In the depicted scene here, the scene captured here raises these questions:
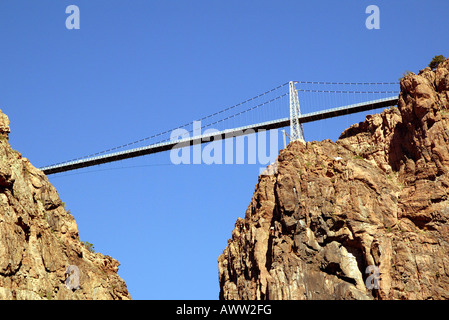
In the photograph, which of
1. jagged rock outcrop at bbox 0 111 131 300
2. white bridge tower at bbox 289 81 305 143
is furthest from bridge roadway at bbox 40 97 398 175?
jagged rock outcrop at bbox 0 111 131 300

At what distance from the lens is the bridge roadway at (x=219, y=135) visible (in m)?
108

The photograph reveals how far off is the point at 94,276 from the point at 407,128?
32.6 m

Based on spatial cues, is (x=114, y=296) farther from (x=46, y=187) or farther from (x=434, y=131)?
(x=434, y=131)

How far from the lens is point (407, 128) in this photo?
89875 mm

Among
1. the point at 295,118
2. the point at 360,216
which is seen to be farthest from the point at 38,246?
the point at 295,118

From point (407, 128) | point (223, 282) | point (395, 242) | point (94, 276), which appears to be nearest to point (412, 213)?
point (395, 242)

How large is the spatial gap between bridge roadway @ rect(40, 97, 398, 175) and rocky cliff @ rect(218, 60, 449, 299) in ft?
36.6

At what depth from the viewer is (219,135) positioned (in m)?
121

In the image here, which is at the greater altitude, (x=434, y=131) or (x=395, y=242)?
(x=434, y=131)

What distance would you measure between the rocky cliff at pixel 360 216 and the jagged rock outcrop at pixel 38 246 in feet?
47.5

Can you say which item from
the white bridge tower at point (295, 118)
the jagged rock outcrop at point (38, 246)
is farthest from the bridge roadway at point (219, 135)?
the jagged rock outcrop at point (38, 246)

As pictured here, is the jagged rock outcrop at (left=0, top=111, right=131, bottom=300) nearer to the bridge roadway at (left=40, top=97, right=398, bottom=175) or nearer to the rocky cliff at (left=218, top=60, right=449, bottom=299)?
the rocky cliff at (left=218, top=60, right=449, bottom=299)
